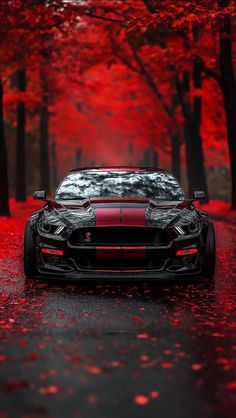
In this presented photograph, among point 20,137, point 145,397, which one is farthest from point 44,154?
point 145,397

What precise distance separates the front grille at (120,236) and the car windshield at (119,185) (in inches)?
54.0

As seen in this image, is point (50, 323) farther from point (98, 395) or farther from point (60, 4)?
point (60, 4)

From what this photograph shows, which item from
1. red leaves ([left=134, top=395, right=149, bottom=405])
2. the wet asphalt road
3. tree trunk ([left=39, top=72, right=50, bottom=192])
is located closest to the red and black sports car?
the wet asphalt road

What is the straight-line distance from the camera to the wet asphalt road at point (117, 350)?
11.9 ft

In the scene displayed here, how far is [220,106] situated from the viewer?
27.5 m

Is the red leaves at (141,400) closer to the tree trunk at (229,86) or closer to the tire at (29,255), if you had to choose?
the tire at (29,255)

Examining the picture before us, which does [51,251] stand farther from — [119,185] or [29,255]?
[119,185]

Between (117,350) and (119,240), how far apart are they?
2474mm

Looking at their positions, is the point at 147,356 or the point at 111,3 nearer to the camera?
the point at 147,356

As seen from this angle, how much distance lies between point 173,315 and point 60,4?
1405 centimetres

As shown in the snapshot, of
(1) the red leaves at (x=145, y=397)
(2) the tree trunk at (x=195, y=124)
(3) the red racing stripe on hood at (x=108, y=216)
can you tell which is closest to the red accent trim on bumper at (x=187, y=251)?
(3) the red racing stripe on hood at (x=108, y=216)

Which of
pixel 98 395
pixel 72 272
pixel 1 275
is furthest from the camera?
pixel 1 275

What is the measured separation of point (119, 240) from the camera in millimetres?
7152

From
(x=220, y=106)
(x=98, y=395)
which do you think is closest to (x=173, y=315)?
(x=98, y=395)
